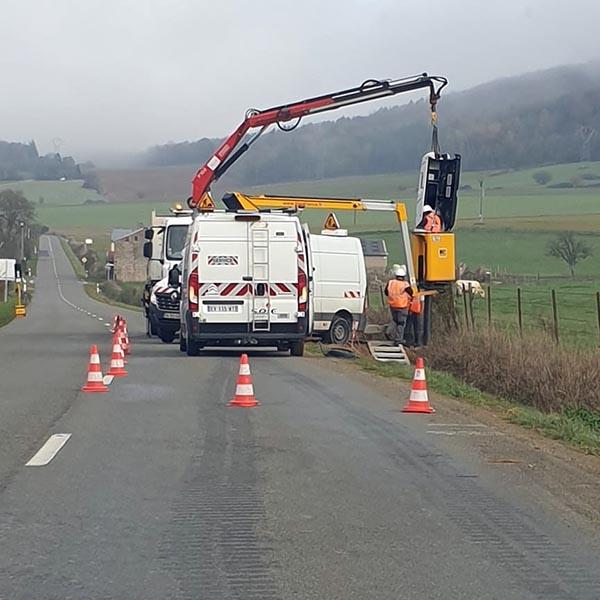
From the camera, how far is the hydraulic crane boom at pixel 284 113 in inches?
1083

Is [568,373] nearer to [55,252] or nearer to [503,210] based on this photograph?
[503,210]

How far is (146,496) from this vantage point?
8727mm

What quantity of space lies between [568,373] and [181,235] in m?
14.6

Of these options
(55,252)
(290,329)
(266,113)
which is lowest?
(290,329)

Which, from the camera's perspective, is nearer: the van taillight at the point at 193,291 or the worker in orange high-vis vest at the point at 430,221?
the van taillight at the point at 193,291

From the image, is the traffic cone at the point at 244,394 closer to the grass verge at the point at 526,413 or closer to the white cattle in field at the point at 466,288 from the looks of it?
the grass verge at the point at 526,413

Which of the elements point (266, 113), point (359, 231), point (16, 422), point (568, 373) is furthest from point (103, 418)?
point (359, 231)

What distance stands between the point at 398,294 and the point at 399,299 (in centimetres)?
12

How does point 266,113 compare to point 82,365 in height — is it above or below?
above

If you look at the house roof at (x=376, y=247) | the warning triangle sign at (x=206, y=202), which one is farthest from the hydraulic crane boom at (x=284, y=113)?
the house roof at (x=376, y=247)

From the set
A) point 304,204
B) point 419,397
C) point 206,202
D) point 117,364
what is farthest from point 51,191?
point 419,397

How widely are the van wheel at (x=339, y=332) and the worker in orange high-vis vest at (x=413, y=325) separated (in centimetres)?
213

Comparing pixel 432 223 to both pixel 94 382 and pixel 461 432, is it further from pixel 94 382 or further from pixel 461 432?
pixel 461 432

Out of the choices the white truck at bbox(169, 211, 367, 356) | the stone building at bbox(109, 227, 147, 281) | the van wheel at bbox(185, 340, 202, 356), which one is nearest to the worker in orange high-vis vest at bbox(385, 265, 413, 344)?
the white truck at bbox(169, 211, 367, 356)
